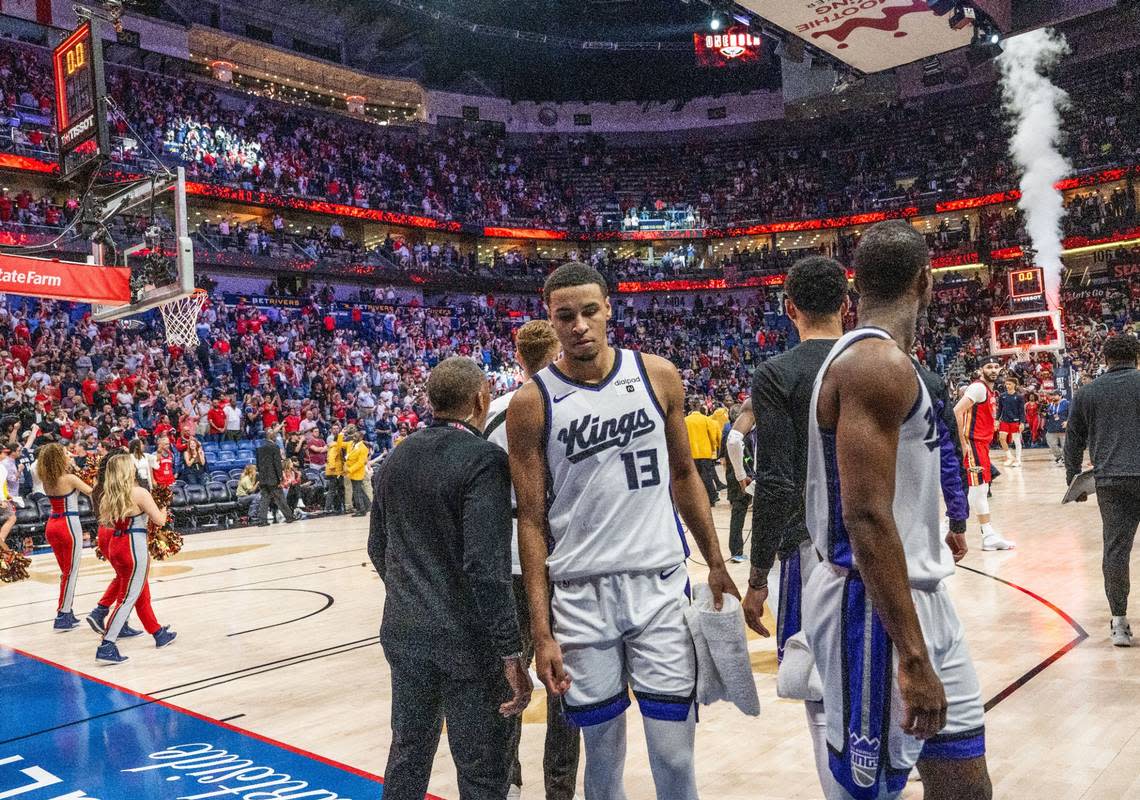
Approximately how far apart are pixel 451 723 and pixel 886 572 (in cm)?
129

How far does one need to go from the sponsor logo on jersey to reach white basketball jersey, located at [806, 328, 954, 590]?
0.67 m

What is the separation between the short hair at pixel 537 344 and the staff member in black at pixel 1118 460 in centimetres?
336

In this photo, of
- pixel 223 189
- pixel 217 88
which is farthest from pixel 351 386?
pixel 217 88

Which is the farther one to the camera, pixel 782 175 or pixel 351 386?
pixel 782 175

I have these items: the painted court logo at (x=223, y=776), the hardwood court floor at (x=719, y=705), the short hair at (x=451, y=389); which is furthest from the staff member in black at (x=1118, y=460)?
the painted court logo at (x=223, y=776)

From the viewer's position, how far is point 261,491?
48.9 ft

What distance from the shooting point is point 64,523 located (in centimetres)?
727

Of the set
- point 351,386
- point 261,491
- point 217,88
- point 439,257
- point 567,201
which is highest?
point 217,88

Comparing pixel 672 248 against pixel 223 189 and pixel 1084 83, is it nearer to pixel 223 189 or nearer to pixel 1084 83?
pixel 1084 83

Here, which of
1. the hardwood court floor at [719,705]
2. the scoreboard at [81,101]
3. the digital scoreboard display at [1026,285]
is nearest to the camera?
the hardwood court floor at [719,705]

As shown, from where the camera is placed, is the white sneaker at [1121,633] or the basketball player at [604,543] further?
the white sneaker at [1121,633]

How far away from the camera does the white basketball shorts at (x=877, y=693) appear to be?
186 cm

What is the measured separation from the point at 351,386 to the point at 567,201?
18.8 meters

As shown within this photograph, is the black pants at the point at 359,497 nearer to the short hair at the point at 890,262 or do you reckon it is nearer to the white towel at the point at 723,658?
the white towel at the point at 723,658
